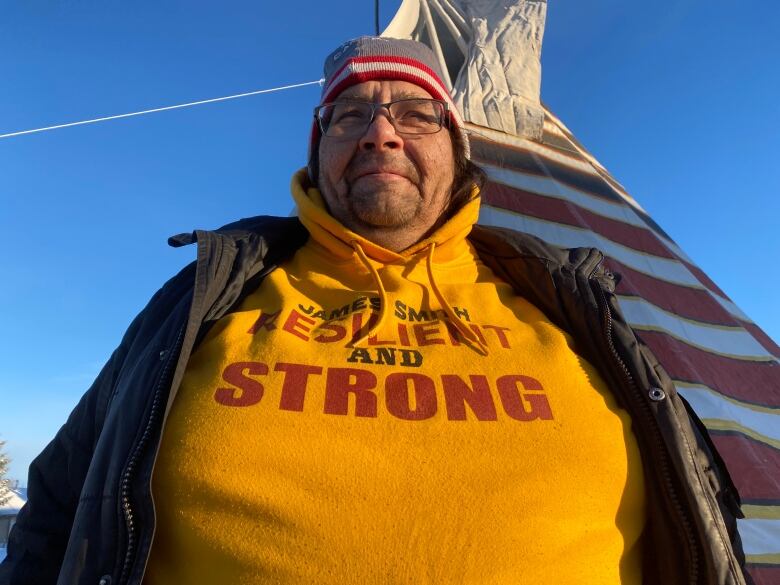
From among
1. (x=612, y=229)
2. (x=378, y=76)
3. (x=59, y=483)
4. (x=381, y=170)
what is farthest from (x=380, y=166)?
(x=612, y=229)

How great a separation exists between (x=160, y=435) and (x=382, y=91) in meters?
1.14

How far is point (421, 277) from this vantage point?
1470 millimetres

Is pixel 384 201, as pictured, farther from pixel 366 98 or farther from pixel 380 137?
pixel 366 98

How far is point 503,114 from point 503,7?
1191mm

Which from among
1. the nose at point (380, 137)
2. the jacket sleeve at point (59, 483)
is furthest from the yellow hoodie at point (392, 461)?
the nose at point (380, 137)

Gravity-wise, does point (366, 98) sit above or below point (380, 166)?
above

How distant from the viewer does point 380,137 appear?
5.09ft

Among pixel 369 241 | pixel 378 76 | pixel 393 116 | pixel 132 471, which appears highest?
pixel 378 76

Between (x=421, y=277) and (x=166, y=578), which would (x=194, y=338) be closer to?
(x=166, y=578)

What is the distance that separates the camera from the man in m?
0.95

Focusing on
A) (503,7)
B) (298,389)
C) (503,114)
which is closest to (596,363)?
(298,389)

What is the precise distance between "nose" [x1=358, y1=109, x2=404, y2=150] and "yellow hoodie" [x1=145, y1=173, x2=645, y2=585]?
0.52m

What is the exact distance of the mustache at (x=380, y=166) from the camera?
5.06ft

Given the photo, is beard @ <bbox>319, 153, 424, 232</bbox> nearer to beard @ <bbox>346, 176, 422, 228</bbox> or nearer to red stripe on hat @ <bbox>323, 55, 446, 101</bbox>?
beard @ <bbox>346, 176, 422, 228</bbox>
